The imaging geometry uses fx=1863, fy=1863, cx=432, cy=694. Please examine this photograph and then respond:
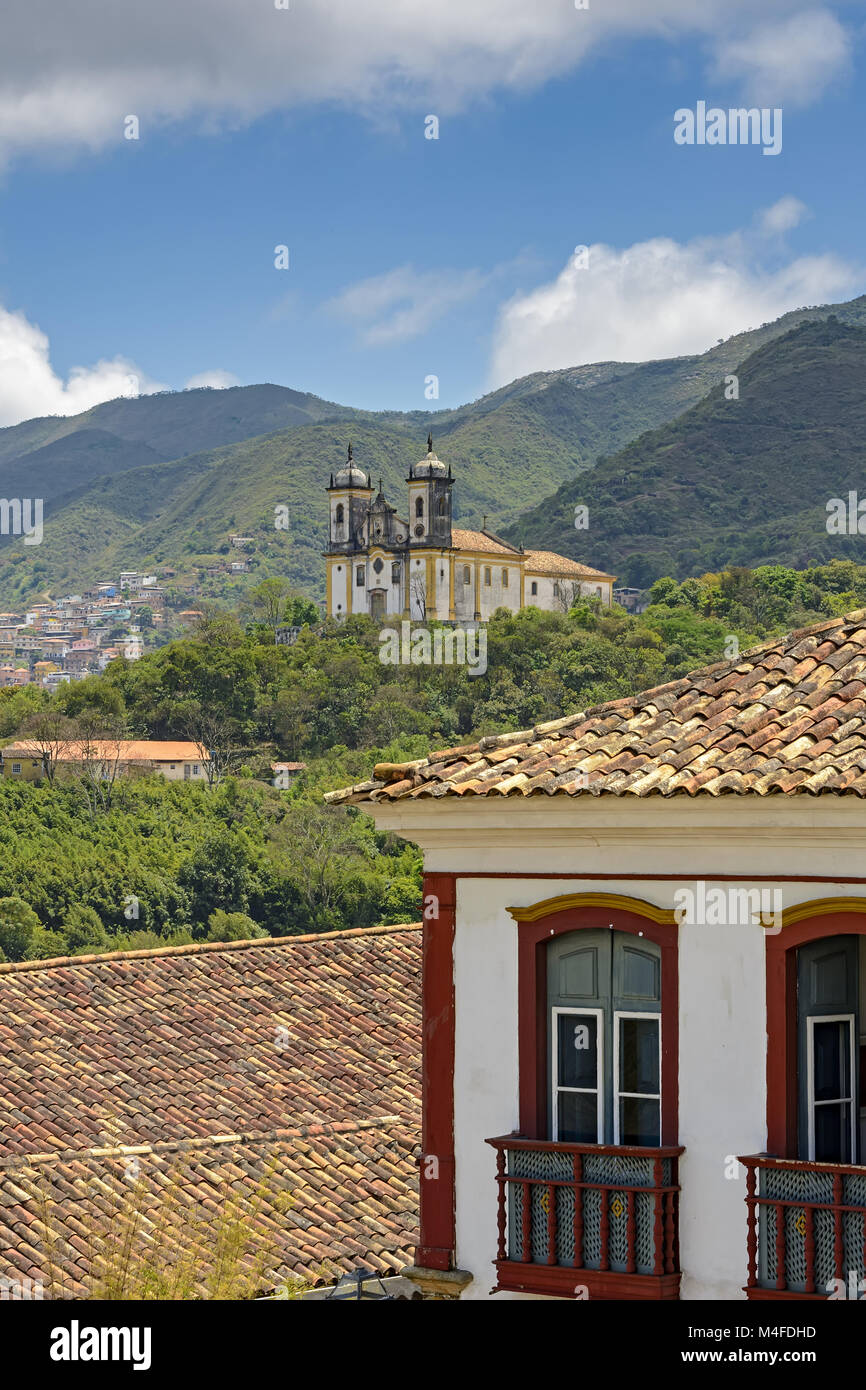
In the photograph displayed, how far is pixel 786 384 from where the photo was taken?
17912 cm

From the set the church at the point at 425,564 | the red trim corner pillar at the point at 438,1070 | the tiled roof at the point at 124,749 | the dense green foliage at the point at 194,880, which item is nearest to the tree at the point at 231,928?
the dense green foliage at the point at 194,880

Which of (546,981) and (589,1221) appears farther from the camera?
(546,981)

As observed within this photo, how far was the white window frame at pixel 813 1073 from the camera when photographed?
8.66 m

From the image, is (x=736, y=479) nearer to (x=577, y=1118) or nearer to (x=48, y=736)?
(x=48, y=736)

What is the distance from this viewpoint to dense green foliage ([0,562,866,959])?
79.0 meters

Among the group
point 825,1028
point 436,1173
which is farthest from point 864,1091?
point 436,1173

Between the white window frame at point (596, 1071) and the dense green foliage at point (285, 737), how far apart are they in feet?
204

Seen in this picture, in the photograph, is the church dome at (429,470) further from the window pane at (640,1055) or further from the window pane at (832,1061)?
the window pane at (832,1061)

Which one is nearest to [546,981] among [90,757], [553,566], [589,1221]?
[589,1221]

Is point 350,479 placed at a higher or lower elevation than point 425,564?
higher

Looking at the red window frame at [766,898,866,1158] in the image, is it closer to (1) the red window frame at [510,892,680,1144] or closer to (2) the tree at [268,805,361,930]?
(1) the red window frame at [510,892,680,1144]

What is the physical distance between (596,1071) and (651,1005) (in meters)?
0.46

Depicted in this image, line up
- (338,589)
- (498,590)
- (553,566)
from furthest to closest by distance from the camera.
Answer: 1. (553,566)
2. (338,589)
3. (498,590)

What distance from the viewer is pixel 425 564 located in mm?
126812
